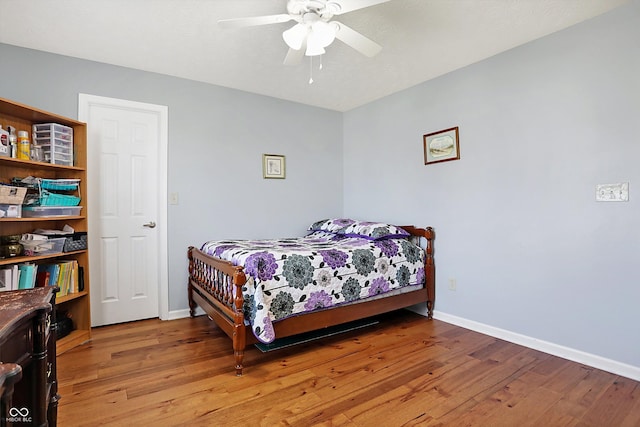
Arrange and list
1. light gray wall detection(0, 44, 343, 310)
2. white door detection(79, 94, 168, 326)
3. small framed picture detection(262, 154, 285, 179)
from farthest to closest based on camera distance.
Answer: small framed picture detection(262, 154, 285, 179)
white door detection(79, 94, 168, 326)
light gray wall detection(0, 44, 343, 310)

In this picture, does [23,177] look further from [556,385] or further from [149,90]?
[556,385]

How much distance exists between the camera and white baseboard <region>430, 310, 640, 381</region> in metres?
2.14

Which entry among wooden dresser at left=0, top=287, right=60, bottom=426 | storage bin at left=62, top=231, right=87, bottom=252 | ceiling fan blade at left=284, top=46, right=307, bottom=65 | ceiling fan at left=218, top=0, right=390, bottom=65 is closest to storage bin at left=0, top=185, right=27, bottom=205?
storage bin at left=62, top=231, right=87, bottom=252

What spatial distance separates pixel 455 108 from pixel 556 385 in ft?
7.65

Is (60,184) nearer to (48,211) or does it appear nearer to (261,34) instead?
(48,211)

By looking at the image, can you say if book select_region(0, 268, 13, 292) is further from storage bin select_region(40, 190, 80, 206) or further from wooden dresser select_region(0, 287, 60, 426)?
wooden dresser select_region(0, 287, 60, 426)

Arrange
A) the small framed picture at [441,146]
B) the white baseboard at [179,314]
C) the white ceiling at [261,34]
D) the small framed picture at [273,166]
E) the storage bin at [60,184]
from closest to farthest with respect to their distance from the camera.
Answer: the white ceiling at [261,34] < the storage bin at [60,184] < the small framed picture at [441,146] < the white baseboard at [179,314] < the small framed picture at [273,166]

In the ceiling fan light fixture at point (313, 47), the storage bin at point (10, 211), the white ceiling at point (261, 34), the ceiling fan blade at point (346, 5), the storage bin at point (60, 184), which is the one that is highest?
the white ceiling at point (261, 34)

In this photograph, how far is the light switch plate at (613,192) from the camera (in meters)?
2.14

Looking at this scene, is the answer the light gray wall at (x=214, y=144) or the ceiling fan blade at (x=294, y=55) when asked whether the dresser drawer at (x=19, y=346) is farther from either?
the light gray wall at (x=214, y=144)

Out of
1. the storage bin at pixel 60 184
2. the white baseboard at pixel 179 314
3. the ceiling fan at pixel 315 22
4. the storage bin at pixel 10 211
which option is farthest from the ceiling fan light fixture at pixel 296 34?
the white baseboard at pixel 179 314

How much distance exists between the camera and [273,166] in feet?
12.7

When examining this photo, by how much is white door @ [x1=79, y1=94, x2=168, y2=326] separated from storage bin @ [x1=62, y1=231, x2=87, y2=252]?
31 centimetres

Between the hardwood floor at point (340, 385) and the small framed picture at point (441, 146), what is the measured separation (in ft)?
5.42
